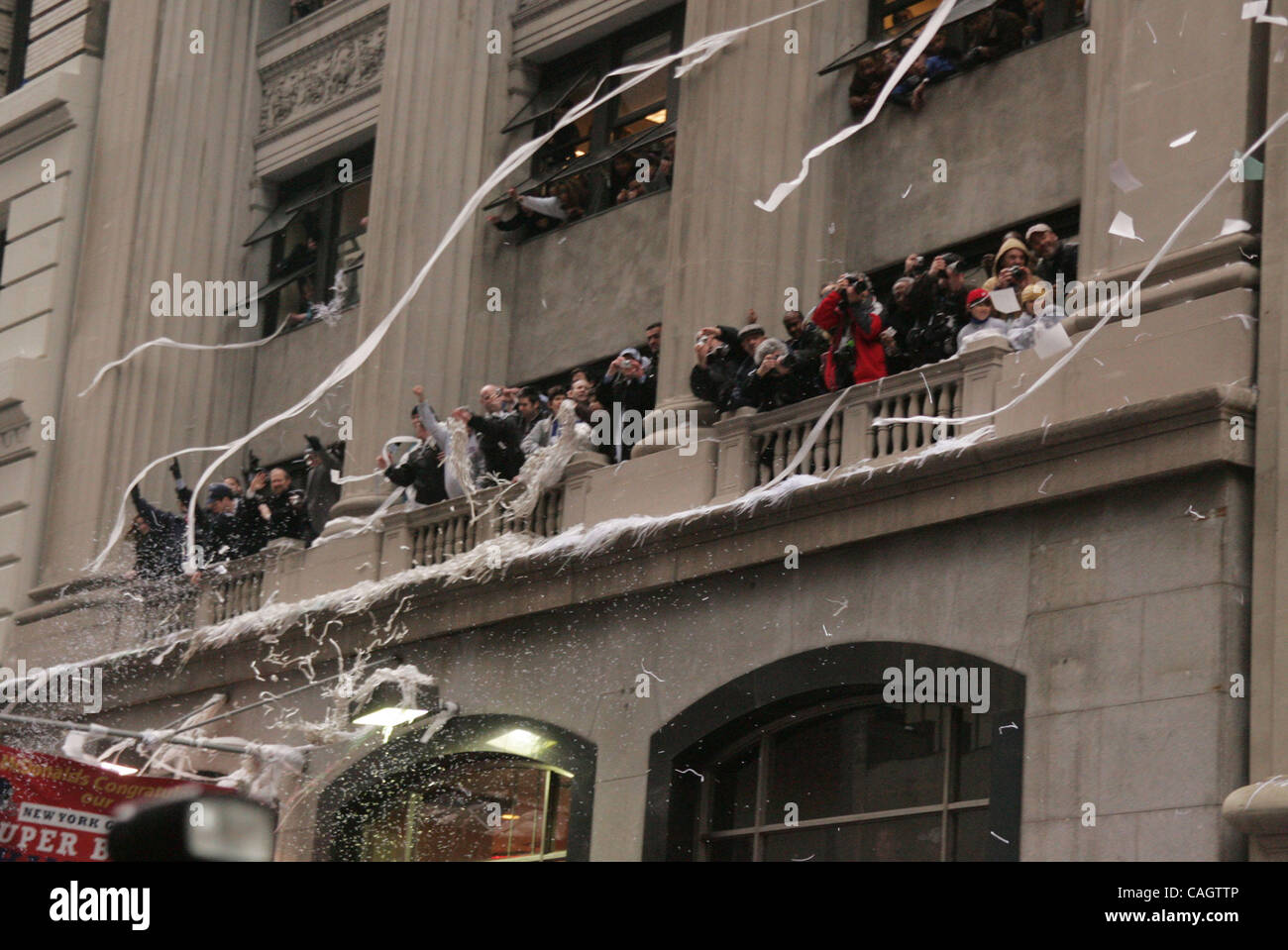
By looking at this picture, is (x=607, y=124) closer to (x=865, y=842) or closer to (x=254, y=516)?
(x=254, y=516)

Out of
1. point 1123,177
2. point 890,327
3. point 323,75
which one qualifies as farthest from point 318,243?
point 1123,177

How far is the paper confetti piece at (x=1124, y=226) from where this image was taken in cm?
1688

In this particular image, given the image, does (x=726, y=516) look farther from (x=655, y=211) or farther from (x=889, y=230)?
(x=655, y=211)

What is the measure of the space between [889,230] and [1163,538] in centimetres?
650

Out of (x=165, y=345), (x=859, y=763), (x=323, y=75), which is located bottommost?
(x=859, y=763)

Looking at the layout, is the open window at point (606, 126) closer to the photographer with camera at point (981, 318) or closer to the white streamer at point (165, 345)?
the white streamer at point (165, 345)

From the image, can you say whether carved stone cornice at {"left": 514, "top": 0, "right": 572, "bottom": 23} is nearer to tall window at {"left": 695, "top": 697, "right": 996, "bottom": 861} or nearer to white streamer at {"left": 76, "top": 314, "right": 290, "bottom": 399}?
white streamer at {"left": 76, "top": 314, "right": 290, "bottom": 399}

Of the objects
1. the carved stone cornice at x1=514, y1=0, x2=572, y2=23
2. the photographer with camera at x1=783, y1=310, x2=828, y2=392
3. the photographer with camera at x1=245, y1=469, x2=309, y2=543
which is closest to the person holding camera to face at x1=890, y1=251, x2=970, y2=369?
the photographer with camera at x1=783, y1=310, x2=828, y2=392

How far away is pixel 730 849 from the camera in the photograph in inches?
747

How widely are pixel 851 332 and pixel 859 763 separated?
11.9ft

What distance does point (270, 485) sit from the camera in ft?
83.5

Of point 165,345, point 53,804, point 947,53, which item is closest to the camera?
point 53,804

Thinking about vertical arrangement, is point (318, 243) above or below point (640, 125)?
below
